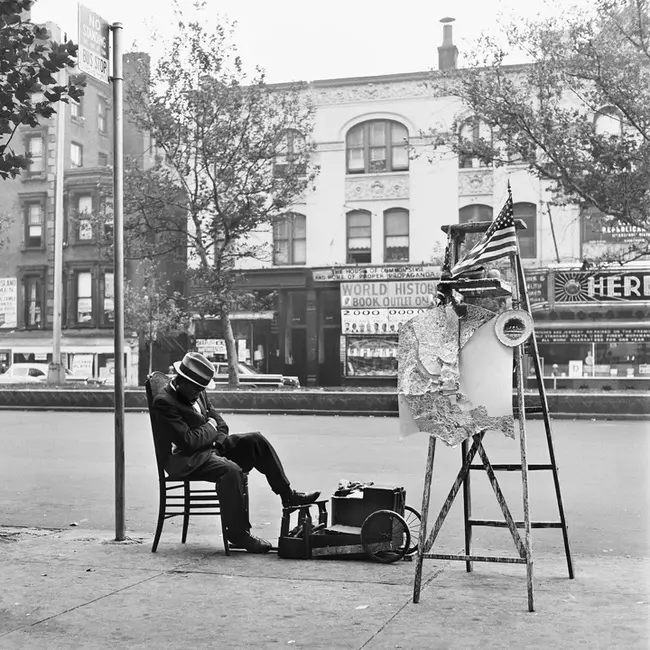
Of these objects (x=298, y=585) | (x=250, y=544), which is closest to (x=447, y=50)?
(x=250, y=544)

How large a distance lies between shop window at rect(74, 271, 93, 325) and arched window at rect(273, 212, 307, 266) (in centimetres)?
1114

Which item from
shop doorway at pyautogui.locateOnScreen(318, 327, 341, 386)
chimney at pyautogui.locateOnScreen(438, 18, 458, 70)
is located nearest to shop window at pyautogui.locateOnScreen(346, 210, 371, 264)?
shop doorway at pyautogui.locateOnScreen(318, 327, 341, 386)

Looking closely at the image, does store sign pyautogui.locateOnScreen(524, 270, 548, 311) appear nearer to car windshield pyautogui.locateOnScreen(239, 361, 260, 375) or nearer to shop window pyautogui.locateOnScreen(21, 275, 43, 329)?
car windshield pyautogui.locateOnScreen(239, 361, 260, 375)

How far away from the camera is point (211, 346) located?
123ft

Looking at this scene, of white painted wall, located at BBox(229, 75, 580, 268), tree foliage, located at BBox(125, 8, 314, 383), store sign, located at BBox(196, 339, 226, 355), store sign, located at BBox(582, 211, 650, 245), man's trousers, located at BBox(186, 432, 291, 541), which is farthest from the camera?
store sign, located at BBox(196, 339, 226, 355)

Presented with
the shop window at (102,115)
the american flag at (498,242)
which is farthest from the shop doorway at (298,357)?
the american flag at (498,242)

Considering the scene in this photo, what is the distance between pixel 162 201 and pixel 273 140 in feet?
12.3

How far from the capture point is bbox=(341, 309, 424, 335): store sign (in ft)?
113

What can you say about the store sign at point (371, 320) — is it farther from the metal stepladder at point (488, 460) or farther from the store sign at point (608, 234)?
the metal stepladder at point (488, 460)

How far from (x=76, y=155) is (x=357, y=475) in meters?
36.1

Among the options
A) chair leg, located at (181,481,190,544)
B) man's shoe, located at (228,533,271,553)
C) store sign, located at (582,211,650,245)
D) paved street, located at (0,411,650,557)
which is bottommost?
paved street, located at (0,411,650,557)

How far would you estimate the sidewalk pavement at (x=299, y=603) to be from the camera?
477 cm

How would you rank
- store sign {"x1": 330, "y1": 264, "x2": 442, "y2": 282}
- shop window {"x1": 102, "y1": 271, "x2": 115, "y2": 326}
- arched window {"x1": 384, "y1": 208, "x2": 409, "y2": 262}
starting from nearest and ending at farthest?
store sign {"x1": 330, "y1": 264, "x2": 442, "y2": 282}, arched window {"x1": 384, "y1": 208, "x2": 409, "y2": 262}, shop window {"x1": 102, "y1": 271, "x2": 115, "y2": 326}

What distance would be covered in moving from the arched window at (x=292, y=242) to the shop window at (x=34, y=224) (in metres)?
14.1
